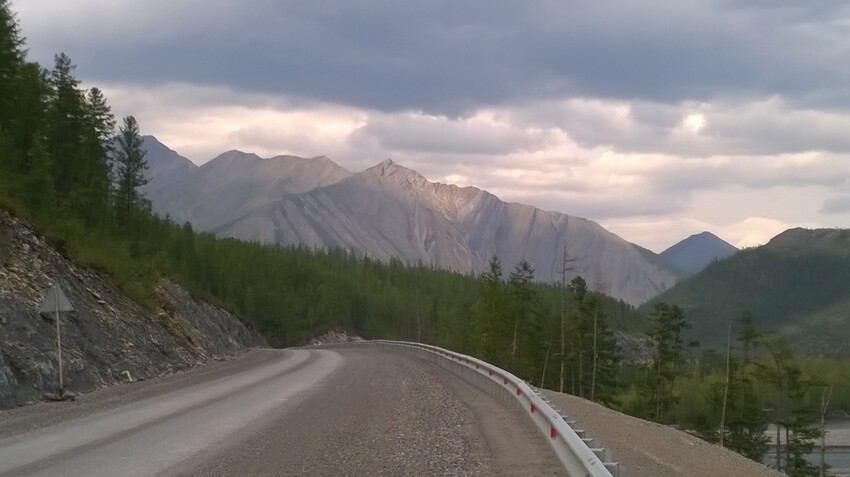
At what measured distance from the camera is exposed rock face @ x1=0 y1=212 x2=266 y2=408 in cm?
1917

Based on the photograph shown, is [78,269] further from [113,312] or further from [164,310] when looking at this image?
[164,310]

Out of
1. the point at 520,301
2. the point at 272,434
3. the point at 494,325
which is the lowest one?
the point at 494,325

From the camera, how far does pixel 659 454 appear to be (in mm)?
12062

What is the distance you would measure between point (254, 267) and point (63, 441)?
118 metres

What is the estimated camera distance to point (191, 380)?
25.0 m

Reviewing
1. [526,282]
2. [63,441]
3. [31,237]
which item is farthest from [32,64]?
[63,441]

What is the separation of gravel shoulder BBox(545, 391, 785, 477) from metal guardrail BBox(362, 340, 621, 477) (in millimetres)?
630

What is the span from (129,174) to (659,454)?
205 feet

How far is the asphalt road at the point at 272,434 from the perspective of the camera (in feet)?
32.8

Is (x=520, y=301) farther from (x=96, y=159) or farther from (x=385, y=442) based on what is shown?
(x=385, y=442)

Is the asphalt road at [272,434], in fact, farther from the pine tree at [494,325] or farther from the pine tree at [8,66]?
the pine tree at [494,325]

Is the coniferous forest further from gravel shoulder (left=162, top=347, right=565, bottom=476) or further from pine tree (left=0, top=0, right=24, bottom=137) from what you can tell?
gravel shoulder (left=162, top=347, right=565, bottom=476)

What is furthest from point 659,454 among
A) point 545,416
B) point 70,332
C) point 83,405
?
point 70,332

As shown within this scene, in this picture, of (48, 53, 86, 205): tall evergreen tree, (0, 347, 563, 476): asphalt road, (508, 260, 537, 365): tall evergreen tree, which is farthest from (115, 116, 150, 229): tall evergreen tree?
(0, 347, 563, 476): asphalt road
